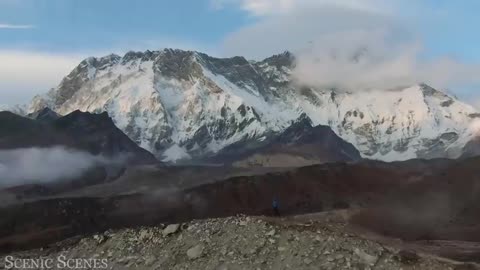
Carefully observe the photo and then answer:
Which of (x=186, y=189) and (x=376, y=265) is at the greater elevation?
(x=376, y=265)

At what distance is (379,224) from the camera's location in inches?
3546

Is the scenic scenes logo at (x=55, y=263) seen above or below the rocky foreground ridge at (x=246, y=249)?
below

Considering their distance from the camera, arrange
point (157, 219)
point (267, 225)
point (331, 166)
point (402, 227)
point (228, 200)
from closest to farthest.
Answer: point (267, 225) → point (402, 227) → point (157, 219) → point (228, 200) → point (331, 166)

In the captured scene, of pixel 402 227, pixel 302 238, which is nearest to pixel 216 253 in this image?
pixel 302 238

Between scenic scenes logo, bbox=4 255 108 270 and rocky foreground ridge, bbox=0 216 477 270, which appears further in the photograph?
scenic scenes logo, bbox=4 255 108 270

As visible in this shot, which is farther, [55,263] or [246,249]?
[55,263]

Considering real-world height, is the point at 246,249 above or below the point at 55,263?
above

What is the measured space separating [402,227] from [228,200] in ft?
194

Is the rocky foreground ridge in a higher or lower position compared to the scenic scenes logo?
higher

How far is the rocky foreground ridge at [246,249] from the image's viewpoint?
26.5 meters

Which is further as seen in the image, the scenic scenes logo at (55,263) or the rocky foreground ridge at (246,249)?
the scenic scenes logo at (55,263)

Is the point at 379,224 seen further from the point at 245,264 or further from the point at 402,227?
the point at 245,264

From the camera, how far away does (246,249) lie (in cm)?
2733

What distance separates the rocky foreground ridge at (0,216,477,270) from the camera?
26469mm
